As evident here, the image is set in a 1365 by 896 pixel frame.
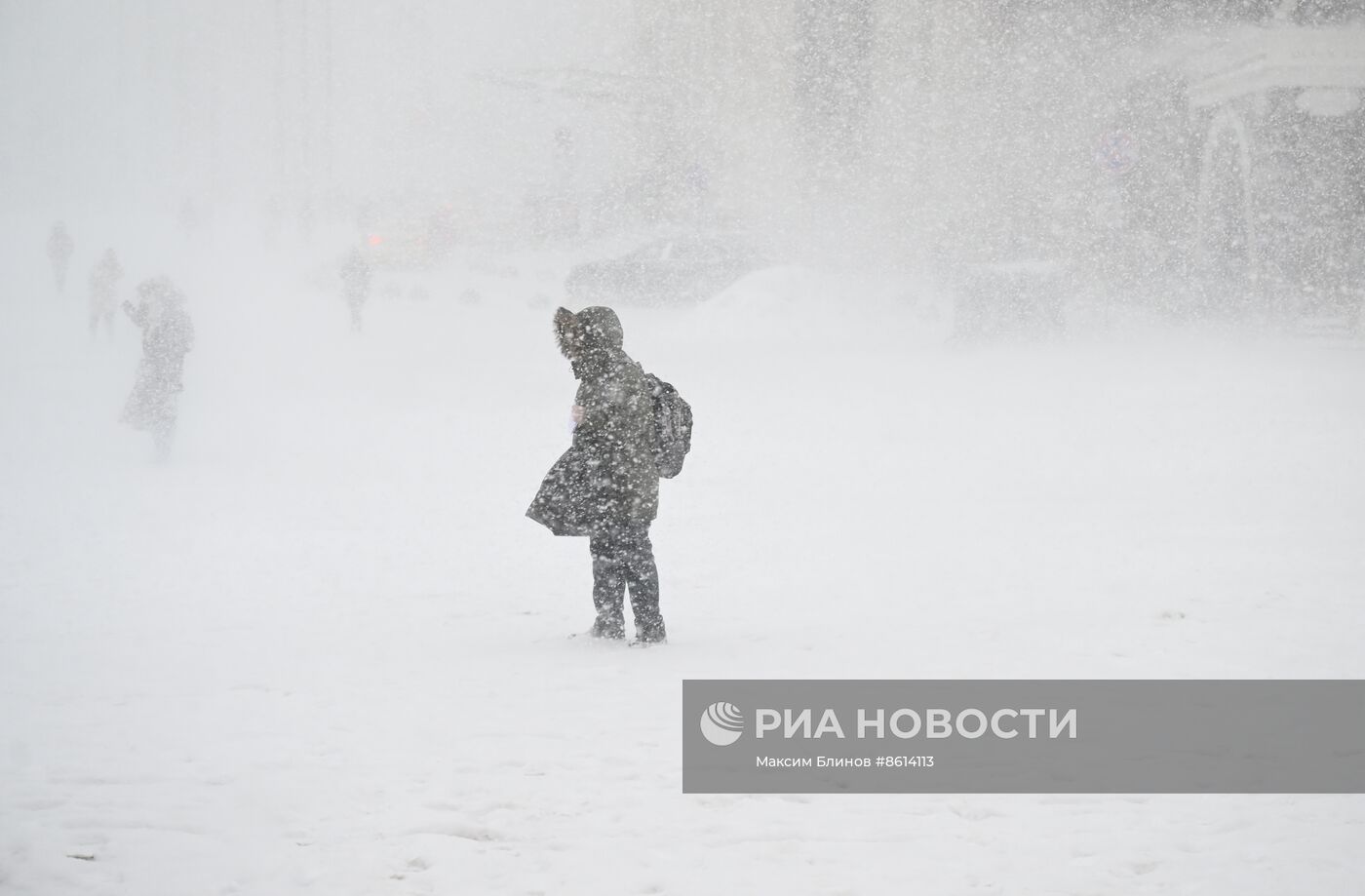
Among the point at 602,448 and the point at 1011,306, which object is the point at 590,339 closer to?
the point at 602,448

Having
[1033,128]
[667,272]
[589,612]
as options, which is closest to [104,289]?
[667,272]

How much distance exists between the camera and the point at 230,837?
3133mm

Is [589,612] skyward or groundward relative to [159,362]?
groundward

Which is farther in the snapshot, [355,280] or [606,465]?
[355,280]

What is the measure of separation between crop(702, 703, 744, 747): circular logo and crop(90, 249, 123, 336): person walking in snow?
1734 centimetres

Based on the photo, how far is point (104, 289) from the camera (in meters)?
18.7

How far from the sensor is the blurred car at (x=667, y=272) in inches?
925

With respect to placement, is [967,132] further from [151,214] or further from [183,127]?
[183,127]

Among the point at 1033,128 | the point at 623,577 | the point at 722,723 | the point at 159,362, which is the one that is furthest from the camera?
the point at 1033,128

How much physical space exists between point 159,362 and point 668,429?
7250 mm

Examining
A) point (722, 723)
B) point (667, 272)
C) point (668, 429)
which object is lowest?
point (722, 723)

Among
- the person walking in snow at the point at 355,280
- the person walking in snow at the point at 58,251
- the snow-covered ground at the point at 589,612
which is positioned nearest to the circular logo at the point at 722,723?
the snow-covered ground at the point at 589,612

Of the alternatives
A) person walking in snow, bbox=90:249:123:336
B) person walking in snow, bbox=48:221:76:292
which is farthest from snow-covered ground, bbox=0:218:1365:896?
person walking in snow, bbox=48:221:76:292

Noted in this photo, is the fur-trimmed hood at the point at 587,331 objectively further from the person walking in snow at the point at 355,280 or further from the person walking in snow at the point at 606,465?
the person walking in snow at the point at 355,280
